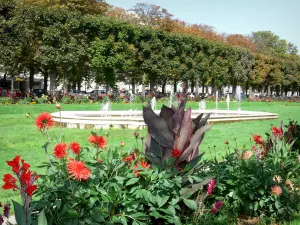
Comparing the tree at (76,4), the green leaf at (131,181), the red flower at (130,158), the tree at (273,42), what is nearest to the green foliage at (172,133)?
the red flower at (130,158)

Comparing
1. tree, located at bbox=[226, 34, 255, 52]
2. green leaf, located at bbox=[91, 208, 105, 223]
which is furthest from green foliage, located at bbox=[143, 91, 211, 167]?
tree, located at bbox=[226, 34, 255, 52]

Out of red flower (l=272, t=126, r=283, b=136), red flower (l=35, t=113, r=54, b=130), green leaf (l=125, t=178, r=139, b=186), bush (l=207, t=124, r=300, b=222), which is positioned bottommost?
bush (l=207, t=124, r=300, b=222)

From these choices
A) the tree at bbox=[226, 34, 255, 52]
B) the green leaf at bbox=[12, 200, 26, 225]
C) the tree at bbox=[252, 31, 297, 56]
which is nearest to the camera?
the green leaf at bbox=[12, 200, 26, 225]

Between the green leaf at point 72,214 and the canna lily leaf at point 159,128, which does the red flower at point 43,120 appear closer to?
the green leaf at point 72,214

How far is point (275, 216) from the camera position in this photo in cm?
363

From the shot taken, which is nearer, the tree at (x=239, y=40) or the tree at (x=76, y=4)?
the tree at (x=76, y=4)

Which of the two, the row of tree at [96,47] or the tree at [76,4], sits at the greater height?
the tree at [76,4]

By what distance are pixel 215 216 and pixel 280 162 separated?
0.95m

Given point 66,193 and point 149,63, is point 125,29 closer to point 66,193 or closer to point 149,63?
point 149,63

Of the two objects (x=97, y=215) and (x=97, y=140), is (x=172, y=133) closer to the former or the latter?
(x=97, y=140)

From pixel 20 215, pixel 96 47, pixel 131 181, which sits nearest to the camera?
pixel 20 215

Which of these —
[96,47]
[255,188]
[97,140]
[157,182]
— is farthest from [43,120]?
[96,47]

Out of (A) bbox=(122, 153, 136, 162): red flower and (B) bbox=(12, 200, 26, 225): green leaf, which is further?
(A) bbox=(122, 153, 136, 162): red flower

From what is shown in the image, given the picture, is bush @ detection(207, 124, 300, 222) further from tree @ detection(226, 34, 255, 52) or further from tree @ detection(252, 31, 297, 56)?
tree @ detection(252, 31, 297, 56)
